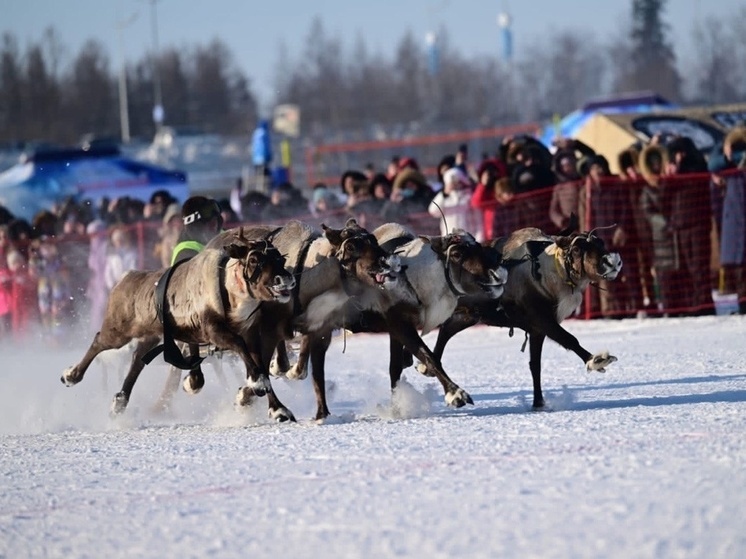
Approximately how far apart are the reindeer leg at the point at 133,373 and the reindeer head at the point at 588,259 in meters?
2.88

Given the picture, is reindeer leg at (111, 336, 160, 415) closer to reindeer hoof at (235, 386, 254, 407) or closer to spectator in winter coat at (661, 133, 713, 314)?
reindeer hoof at (235, 386, 254, 407)

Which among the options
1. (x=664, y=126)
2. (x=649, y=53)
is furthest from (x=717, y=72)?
(x=664, y=126)

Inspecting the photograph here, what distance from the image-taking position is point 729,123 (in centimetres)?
1955

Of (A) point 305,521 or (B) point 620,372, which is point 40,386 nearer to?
(B) point 620,372

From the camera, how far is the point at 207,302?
28.8 ft

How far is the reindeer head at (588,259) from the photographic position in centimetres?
908

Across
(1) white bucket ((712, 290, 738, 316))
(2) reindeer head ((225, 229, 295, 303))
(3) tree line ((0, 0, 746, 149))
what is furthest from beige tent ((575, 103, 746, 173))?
(3) tree line ((0, 0, 746, 149))

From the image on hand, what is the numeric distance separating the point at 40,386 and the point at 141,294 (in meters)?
2.34

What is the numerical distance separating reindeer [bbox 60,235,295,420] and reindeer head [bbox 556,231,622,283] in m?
→ 1.89

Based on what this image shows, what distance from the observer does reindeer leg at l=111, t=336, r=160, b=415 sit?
9.76m

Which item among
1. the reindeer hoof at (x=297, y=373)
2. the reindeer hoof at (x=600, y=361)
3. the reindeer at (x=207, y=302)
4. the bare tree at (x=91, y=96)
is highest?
the bare tree at (x=91, y=96)

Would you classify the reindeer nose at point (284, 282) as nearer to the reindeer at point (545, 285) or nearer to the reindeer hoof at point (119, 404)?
the reindeer at point (545, 285)

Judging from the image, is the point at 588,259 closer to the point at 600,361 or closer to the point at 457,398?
the point at 600,361

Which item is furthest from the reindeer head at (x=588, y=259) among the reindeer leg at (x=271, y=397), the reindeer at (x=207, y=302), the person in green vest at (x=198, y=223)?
the person in green vest at (x=198, y=223)
